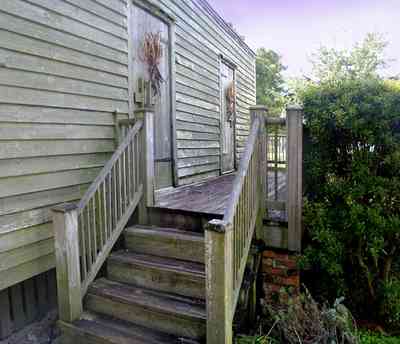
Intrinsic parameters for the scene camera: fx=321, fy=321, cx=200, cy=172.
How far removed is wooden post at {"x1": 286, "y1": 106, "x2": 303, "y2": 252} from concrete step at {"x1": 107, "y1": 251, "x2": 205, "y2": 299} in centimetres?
92

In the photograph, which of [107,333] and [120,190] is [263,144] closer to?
[120,190]

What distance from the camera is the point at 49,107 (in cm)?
275

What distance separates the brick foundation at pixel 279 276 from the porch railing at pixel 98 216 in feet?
4.54

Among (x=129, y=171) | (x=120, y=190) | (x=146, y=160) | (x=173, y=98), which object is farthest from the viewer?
(x=173, y=98)

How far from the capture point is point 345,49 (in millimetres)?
11664

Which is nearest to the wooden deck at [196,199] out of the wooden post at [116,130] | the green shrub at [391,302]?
the wooden post at [116,130]

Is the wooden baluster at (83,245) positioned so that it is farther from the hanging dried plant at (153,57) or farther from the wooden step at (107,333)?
the hanging dried plant at (153,57)

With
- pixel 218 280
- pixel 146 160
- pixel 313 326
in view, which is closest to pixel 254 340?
pixel 313 326

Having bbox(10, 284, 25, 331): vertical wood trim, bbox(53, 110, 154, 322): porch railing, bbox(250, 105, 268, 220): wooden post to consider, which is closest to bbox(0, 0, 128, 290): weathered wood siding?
bbox(10, 284, 25, 331): vertical wood trim

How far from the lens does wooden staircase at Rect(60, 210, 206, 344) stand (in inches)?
88.1

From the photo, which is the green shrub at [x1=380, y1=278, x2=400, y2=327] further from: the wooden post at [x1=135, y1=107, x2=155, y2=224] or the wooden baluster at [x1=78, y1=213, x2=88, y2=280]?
the wooden baluster at [x1=78, y1=213, x2=88, y2=280]

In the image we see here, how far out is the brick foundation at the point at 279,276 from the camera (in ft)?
9.62

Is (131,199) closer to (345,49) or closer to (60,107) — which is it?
(60,107)

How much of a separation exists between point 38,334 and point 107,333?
0.89 m
